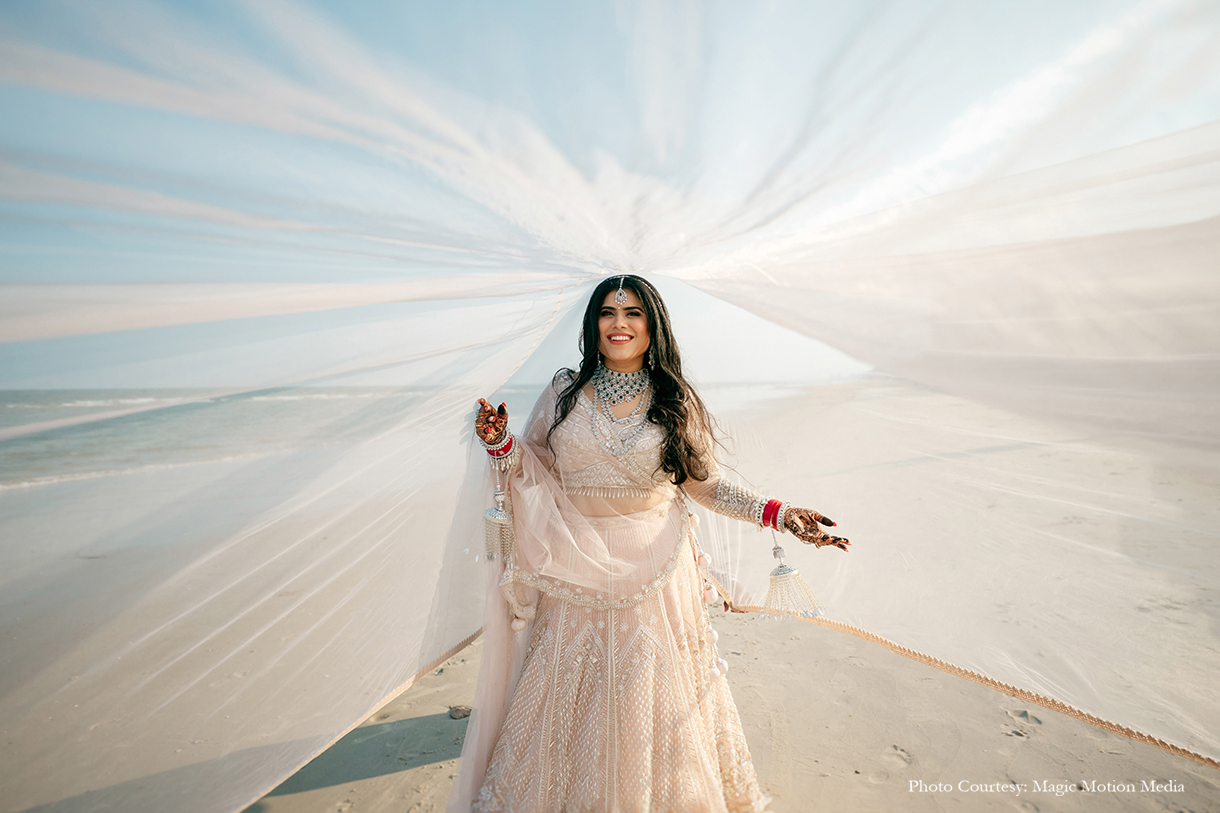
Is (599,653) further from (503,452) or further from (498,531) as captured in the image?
(503,452)

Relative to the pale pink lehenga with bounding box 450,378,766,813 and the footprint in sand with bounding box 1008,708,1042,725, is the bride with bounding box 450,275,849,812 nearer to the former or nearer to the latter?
the pale pink lehenga with bounding box 450,378,766,813

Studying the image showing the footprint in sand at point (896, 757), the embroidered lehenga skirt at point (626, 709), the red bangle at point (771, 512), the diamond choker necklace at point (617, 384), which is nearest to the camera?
the embroidered lehenga skirt at point (626, 709)

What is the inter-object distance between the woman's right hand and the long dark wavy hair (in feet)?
0.81

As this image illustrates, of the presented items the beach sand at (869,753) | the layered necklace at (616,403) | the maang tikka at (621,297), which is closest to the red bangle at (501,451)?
the layered necklace at (616,403)

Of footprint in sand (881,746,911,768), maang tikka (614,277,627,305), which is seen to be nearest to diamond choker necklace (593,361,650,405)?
maang tikka (614,277,627,305)

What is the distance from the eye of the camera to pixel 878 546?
8.71ft

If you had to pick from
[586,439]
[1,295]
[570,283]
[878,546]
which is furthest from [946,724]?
[1,295]

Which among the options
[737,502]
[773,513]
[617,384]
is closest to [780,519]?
[773,513]

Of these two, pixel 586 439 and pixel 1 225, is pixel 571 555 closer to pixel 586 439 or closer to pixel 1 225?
pixel 586 439

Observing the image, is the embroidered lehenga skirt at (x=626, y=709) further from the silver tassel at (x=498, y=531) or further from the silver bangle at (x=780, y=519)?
the silver bangle at (x=780, y=519)

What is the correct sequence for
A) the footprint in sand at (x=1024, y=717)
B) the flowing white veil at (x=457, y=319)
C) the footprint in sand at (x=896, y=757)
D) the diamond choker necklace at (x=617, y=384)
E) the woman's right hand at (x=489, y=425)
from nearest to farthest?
the flowing white veil at (x=457, y=319) < the woman's right hand at (x=489, y=425) < the diamond choker necklace at (x=617, y=384) < the footprint in sand at (x=896, y=757) < the footprint in sand at (x=1024, y=717)

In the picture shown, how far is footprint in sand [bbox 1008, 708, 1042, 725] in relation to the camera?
98.4 inches

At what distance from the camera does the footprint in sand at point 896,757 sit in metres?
2.27

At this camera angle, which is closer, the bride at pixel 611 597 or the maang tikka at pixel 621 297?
the bride at pixel 611 597
